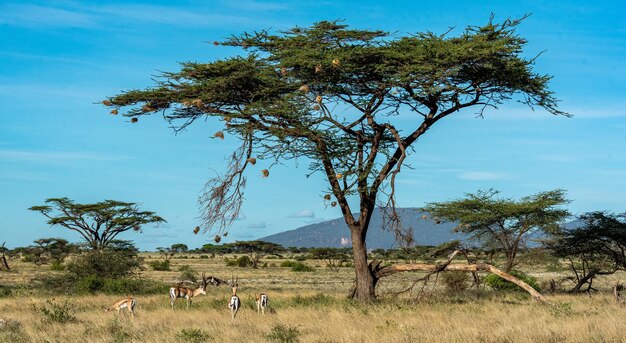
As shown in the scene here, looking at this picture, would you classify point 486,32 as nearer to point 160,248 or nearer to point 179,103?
point 179,103

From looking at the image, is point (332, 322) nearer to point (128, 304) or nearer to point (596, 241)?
point (128, 304)

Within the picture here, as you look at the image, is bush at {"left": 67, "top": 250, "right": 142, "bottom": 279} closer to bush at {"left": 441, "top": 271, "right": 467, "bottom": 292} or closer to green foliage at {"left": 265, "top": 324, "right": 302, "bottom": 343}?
bush at {"left": 441, "top": 271, "right": 467, "bottom": 292}

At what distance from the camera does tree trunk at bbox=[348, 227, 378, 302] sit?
23.1 meters

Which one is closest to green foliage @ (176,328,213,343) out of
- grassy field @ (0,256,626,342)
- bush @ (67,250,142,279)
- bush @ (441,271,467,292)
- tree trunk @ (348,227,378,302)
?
grassy field @ (0,256,626,342)

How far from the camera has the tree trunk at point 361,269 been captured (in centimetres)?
2311

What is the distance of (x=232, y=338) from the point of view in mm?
15023

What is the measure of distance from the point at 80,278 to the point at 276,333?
2033 cm

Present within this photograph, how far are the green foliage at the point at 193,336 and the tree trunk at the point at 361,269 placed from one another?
8514 mm

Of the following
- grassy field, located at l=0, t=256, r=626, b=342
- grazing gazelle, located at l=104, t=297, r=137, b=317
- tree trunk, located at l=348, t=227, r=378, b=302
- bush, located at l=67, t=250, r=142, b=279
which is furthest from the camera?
bush, located at l=67, t=250, r=142, b=279

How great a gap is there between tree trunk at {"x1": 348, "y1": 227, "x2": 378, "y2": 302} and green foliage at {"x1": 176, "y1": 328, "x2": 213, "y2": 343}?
8514 millimetres

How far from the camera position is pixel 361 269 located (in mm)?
23344

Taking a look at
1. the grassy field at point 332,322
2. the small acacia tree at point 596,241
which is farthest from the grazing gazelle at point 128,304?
the small acacia tree at point 596,241

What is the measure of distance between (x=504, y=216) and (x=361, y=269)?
1685 cm

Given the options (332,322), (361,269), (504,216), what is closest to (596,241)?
(504,216)
